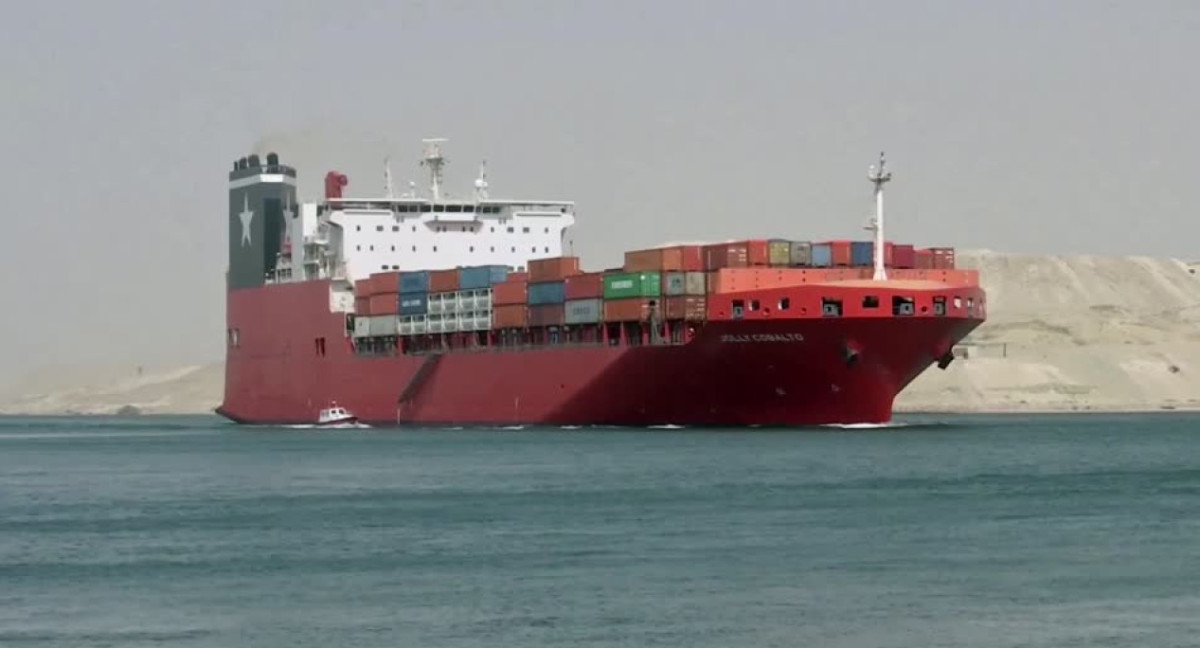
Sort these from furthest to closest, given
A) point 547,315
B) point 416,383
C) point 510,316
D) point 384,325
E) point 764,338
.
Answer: point 384,325 < point 416,383 < point 510,316 < point 547,315 < point 764,338

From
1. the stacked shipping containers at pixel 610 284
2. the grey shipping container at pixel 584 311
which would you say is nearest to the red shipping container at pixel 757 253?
the stacked shipping containers at pixel 610 284

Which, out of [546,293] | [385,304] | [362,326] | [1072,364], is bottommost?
[1072,364]

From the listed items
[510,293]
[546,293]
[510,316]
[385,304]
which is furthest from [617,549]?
[385,304]

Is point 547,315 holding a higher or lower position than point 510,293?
lower

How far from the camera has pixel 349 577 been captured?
3509 centimetres

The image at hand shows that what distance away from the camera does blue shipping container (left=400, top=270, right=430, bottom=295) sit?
86.4m

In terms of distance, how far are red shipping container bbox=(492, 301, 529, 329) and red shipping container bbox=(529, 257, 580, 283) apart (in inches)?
45.1

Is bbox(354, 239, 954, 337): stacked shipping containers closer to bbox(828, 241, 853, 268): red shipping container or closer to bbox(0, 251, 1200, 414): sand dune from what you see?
bbox(828, 241, 853, 268): red shipping container

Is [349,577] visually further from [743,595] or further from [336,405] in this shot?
[336,405]

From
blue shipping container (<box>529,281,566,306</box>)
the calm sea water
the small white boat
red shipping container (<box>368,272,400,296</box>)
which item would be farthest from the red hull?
the calm sea water

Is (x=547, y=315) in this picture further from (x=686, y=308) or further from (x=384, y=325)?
(x=384, y=325)

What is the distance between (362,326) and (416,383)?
414cm

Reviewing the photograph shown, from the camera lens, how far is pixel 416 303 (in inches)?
3388

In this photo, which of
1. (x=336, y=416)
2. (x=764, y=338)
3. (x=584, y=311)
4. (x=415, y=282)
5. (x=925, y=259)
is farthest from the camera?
(x=336, y=416)
